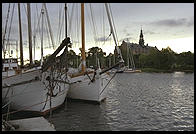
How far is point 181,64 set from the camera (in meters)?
69.4

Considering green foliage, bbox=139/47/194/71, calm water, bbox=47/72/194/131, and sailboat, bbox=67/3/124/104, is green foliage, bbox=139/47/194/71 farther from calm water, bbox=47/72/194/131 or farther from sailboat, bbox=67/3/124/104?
sailboat, bbox=67/3/124/104

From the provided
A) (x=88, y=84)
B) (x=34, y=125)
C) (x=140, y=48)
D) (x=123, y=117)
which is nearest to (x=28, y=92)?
(x=88, y=84)

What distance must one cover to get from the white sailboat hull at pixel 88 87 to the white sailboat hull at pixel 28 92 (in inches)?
112

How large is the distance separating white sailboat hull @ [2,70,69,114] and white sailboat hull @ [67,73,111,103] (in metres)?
2.84

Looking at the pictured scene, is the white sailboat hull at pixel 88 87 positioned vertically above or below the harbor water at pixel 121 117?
above

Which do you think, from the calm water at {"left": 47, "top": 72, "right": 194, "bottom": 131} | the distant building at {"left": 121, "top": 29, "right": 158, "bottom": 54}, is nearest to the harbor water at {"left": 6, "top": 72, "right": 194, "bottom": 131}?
the calm water at {"left": 47, "top": 72, "right": 194, "bottom": 131}

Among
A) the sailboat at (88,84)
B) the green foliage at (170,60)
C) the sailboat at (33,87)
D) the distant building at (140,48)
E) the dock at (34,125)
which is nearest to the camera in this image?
the dock at (34,125)

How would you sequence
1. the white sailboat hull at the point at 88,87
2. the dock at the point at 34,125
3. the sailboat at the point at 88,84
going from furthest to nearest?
1. the white sailboat hull at the point at 88,87
2. the sailboat at the point at 88,84
3. the dock at the point at 34,125

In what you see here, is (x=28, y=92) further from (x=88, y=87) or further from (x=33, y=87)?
(x=88, y=87)

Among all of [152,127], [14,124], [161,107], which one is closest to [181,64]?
[161,107]

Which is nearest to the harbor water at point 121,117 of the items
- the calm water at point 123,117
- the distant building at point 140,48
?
the calm water at point 123,117

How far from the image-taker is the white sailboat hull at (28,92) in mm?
9648

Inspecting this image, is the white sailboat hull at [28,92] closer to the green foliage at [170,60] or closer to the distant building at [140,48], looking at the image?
the green foliage at [170,60]

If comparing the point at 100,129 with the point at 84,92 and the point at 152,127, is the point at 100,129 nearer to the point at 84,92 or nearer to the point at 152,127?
the point at 152,127
